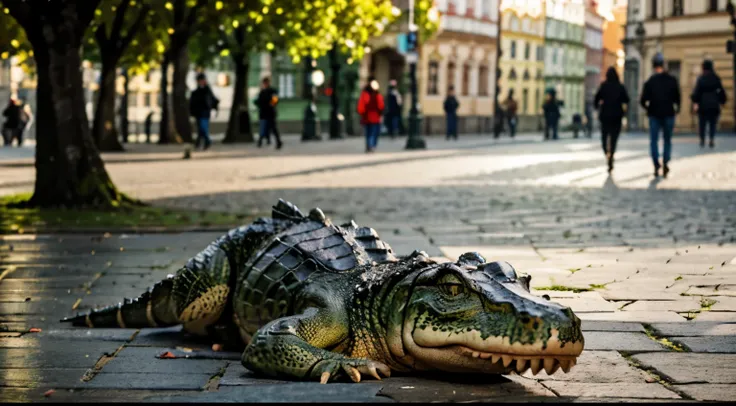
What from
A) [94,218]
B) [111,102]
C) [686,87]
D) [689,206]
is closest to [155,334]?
[94,218]

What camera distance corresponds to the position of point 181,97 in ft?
142

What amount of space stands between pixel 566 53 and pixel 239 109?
7226cm

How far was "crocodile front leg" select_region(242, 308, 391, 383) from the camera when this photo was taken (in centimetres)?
550

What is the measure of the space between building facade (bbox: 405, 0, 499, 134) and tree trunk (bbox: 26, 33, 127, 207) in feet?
167

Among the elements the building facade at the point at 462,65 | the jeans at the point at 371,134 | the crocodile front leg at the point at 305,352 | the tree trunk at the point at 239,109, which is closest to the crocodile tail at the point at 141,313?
the crocodile front leg at the point at 305,352

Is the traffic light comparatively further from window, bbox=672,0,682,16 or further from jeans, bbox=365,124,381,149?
window, bbox=672,0,682,16

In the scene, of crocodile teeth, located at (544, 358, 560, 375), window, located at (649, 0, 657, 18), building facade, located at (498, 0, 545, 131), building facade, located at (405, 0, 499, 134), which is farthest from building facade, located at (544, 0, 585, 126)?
crocodile teeth, located at (544, 358, 560, 375)

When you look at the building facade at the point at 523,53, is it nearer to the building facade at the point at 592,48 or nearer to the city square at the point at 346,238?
the building facade at the point at 592,48

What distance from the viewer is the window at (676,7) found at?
7675 cm

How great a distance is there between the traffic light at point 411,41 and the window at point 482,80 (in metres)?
42.9

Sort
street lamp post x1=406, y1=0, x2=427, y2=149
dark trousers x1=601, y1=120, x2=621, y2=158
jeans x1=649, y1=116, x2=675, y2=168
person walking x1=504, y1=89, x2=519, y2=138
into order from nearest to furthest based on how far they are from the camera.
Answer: jeans x1=649, y1=116, x2=675, y2=168 < dark trousers x1=601, y1=120, x2=621, y2=158 < street lamp post x1=406, y1=0, x2=427, y2=149 < person walking x1=504, y1=89, x2=519, y2=138

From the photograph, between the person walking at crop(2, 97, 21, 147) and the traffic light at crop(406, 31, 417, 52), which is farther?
the person walking at crop(2, 97, 21, 147)

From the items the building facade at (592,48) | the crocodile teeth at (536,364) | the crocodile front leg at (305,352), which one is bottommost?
the crocodile front leg at (305,352)

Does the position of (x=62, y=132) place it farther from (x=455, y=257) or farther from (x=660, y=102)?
(x=660, y=102)
